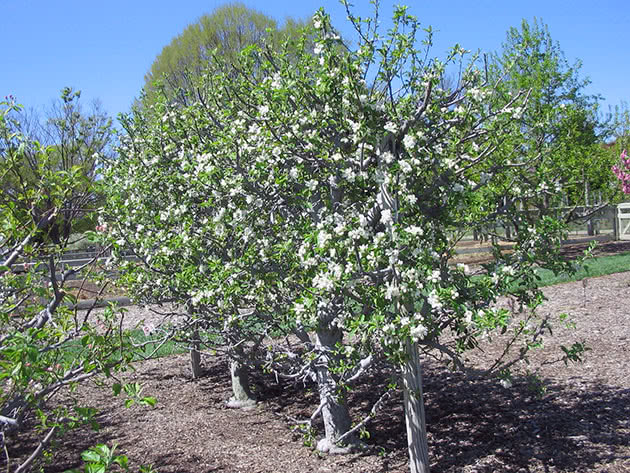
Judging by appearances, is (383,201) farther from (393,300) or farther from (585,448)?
(585,448)

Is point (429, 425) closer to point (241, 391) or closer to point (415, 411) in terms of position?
point (415, 411)

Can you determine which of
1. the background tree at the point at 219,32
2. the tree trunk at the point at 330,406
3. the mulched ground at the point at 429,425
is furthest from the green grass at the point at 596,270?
the background tree at the point at 219,32

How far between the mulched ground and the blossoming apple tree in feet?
2.54

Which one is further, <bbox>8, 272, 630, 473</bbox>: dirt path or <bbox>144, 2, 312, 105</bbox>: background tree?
<bbox>144, 2, 312, 105</bbox>: background tree

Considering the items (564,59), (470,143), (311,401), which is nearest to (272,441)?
(311,401)

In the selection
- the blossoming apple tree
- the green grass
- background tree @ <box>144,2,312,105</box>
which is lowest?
the green grass

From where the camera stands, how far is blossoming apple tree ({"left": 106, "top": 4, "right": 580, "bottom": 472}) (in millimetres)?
3955

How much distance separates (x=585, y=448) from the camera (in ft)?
16.8

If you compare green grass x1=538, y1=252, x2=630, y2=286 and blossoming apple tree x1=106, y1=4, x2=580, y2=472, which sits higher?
blossoming apple tree x1=106, y1=4, x2=580, y2=472

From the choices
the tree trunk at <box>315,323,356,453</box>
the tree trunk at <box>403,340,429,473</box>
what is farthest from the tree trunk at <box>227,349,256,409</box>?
the tree trunk at <box>403,340,429,473</box>

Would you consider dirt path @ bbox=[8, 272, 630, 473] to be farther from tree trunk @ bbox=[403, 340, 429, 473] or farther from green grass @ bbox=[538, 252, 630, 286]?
green grass @ bbox=[538, 252, 630, 286]

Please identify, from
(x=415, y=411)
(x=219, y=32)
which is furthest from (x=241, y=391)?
(x=219, y=32)

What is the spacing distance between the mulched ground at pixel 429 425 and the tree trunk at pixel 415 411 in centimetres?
68

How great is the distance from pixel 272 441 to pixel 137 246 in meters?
2.66
